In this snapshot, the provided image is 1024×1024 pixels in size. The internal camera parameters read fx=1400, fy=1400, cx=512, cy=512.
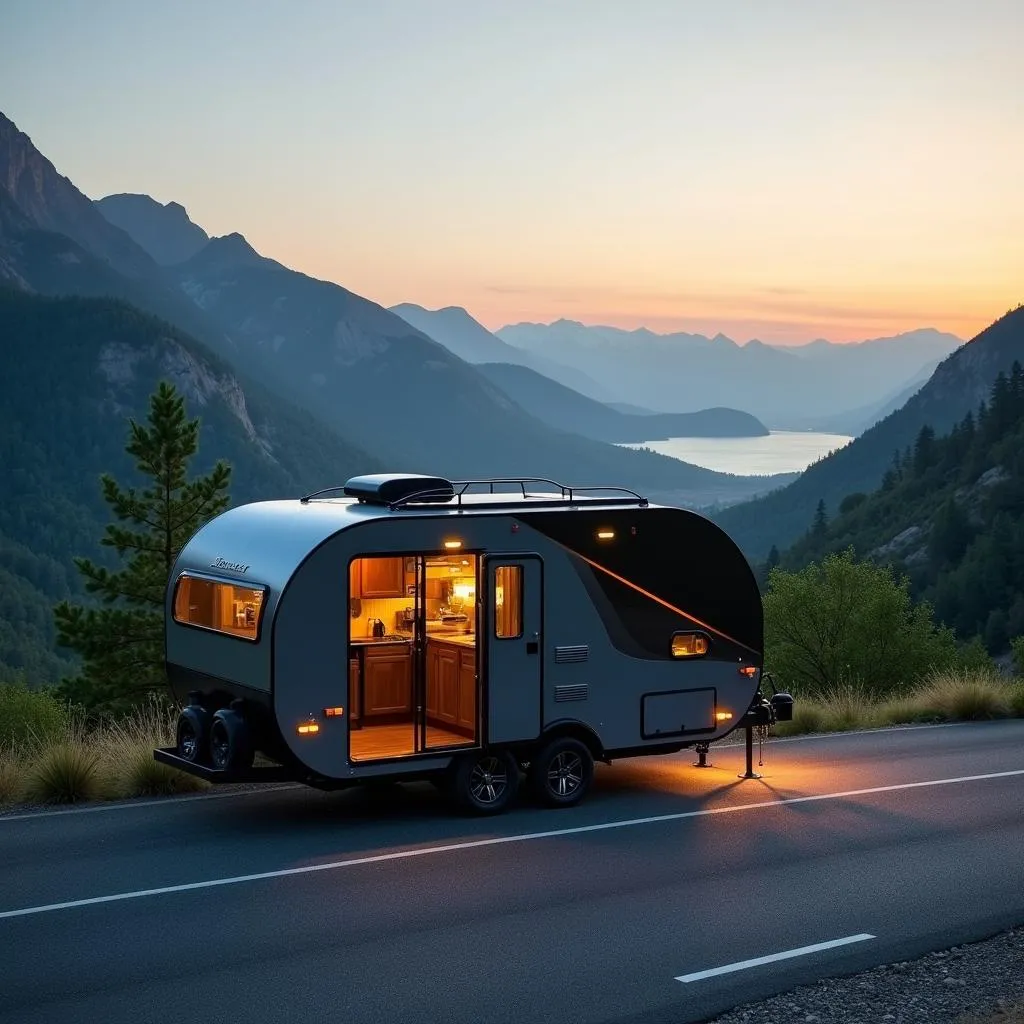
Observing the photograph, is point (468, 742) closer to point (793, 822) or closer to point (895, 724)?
point (793, 822)

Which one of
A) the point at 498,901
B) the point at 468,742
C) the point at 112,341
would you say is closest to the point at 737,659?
the point at 468,742

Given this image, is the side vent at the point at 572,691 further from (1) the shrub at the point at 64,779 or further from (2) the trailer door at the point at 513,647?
(1) the shrub at the point at 64,779

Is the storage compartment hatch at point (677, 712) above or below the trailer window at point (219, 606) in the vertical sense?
below

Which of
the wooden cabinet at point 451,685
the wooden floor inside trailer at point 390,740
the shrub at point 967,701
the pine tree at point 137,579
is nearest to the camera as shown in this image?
the wooden floor inside trailer at point 390,740

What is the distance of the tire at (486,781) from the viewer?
12.9 m

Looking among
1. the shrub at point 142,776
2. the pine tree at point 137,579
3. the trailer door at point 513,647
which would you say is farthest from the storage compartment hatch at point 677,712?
the pine tree at point 137,579

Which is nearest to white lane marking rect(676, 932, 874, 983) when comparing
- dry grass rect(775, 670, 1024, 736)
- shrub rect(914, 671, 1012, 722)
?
dry grass rect(775, 670, 1024, 736)

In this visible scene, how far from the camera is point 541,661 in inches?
524

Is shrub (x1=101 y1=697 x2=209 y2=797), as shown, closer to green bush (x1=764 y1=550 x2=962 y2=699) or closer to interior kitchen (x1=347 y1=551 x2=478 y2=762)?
interior kitchen (x1=347 y1=551 x2=478 y2=762)

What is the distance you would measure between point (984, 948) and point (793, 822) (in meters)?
3.61

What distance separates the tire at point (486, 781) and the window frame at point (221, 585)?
2296mm

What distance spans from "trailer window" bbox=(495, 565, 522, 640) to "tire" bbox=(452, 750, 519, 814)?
3.80 ft

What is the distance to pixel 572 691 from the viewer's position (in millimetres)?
13508

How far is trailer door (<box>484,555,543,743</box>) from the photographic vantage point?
13039mm
